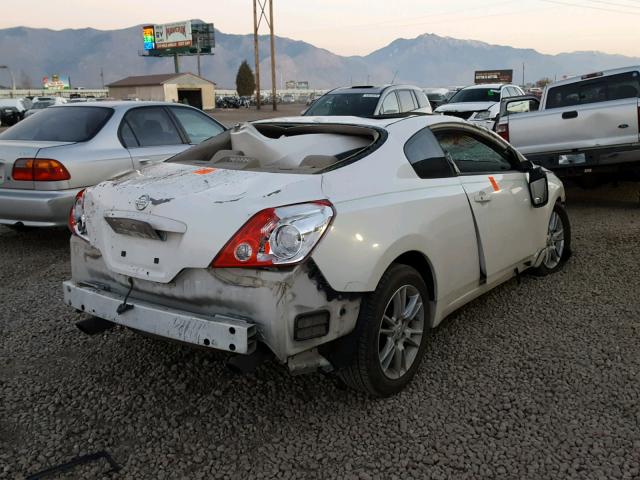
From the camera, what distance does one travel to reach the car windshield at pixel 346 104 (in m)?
10.0

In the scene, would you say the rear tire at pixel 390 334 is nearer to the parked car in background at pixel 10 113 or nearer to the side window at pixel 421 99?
the side window at pixel 421 99

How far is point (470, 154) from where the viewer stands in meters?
4.26

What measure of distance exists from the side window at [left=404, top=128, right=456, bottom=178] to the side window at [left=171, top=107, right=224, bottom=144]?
13.8 ft

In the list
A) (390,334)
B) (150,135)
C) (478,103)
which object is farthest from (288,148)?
A: (478,103)

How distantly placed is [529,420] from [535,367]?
24.6 inches

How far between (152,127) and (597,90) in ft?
20.7

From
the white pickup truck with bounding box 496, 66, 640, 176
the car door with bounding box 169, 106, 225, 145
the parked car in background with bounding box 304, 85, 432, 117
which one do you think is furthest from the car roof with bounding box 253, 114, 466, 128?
the parked car in background with bounding box 304, 85, 432, 117

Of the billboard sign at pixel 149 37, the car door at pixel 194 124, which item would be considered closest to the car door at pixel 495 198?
the car door at pixel 194 124

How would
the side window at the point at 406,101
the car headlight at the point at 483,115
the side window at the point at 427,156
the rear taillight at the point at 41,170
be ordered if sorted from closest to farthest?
1. the side window at the point at 427,156
2. the rear taillight at the point at 41,170
3. the side window at the point at 406,101
4. the car headlight at the point at 483,115

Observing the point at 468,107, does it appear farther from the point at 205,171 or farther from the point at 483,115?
the point at 205,171

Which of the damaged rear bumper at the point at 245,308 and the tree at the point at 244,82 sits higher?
the tree at the point at 244,82

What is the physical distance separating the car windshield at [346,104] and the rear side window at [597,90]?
285 centimetres

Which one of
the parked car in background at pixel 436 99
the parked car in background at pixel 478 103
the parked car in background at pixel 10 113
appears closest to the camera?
the parked car in background at pixel 478 103

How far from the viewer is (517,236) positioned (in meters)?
4.25
